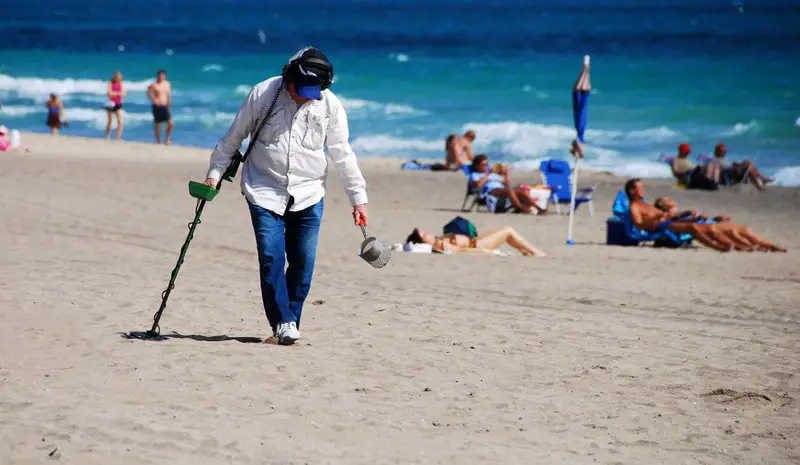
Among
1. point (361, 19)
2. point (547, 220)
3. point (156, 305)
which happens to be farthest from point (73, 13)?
point (156, 305)

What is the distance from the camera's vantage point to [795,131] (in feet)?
111

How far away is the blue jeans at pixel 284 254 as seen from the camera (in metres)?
6.51

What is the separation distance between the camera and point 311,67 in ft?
20.2

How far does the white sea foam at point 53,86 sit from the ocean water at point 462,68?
0.10m

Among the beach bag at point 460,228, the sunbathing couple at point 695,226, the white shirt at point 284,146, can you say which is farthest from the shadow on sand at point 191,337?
the sunbathing couple at point 695,226

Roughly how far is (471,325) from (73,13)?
8564cm

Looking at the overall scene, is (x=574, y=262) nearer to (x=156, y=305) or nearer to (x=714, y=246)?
(x=714, y=246)

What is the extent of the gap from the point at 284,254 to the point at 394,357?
80 centimetres

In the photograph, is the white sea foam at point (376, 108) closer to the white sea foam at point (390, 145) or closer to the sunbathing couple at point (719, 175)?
the white sea foam at point (390, 145)

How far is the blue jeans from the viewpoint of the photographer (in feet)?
21.4

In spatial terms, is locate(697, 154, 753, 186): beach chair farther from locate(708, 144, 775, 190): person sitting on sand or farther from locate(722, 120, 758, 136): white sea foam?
locate(722, 120, 758, 136): white sea foam

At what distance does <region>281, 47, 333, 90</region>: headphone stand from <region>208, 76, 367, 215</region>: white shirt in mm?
127

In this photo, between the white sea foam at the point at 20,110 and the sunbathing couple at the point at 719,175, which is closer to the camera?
the sunbathing couple at the point at 719,175

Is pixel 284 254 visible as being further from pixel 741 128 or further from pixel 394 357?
pixel 741 128
